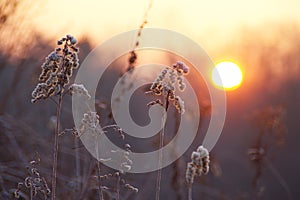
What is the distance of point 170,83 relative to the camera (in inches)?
111

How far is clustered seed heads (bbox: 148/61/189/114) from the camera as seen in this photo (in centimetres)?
281

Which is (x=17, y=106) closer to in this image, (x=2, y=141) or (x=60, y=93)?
(x=2, y=141)

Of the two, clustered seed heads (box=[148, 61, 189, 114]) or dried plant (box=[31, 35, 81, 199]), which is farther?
clustered seed heads (box=[148, 61, 189, 114])

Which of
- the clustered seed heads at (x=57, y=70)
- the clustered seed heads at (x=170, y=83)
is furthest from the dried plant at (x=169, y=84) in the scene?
the clustered seed heads at (x=57, y=70)

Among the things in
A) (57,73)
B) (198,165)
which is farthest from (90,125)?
(198,165)

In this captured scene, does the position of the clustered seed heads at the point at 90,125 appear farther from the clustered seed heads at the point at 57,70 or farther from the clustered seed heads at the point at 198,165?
the clustered seed heads at the point at 198,165

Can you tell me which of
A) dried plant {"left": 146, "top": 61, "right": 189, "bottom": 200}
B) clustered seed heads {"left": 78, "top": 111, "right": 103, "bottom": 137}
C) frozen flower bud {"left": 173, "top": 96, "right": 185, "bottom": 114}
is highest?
dried plant {"left": 146, "top": 61, "right": 189, "bottom": 200}

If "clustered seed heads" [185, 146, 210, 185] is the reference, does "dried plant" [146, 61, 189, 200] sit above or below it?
above

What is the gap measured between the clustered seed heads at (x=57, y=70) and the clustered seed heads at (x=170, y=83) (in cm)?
42

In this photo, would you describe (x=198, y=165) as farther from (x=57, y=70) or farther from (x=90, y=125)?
(x=57, y=70)

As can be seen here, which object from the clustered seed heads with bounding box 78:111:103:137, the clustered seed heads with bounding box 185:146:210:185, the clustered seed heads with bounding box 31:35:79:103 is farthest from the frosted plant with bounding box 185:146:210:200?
the clustered seed heads with bounding box 31:35:79:103

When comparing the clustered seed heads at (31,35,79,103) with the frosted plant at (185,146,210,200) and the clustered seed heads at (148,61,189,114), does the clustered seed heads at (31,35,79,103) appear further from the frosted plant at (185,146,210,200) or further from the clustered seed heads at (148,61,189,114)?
the frosted plant at (185,146,210,200)

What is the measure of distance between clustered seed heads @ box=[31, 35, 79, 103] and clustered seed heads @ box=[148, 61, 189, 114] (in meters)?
0.42

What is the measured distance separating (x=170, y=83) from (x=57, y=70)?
553 mm
